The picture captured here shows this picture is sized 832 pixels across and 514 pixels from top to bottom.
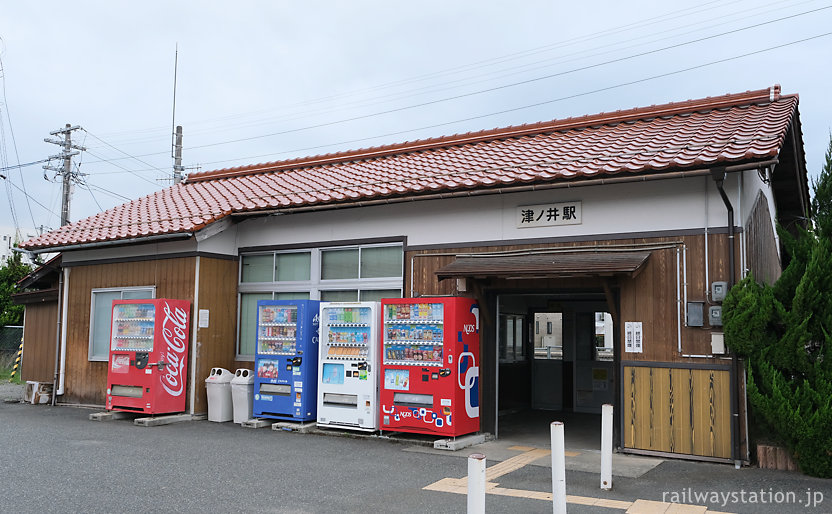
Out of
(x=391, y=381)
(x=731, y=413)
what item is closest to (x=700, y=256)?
(x=731, y=413)

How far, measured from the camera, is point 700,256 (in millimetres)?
8188

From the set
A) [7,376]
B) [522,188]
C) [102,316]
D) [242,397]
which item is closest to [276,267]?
[242,397]

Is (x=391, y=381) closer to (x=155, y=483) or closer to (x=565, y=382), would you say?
(x=155, y=483)

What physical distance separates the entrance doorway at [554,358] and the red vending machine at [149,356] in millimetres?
5684

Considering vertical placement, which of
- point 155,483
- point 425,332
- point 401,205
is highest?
point 401,205

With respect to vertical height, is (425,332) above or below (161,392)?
above

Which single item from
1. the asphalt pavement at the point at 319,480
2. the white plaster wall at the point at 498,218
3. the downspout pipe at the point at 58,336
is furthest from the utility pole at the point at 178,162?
the asphalt pavement at the point at 319,480

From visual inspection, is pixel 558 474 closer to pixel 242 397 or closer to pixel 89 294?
pixel 242 397

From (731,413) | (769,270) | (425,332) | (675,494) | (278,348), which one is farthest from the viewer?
(769,270)

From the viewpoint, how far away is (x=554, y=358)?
1355cm

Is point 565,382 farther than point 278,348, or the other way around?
point 565,382

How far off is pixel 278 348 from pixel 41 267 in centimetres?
729

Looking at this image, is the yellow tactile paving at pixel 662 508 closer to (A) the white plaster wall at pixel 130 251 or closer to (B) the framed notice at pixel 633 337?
(B) the framed notice at pixel 633 337

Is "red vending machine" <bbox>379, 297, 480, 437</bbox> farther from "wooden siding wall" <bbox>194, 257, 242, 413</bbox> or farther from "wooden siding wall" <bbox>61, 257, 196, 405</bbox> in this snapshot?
"wooden siding wall" <bbox>61, 257, 196, 405</bbox>
